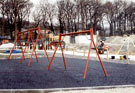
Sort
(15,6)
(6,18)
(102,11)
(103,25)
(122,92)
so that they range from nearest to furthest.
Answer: (122,92) < (15,6) < (6,18) < (102,11) < (103,25)

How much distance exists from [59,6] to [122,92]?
55.3 m

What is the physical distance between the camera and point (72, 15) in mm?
57406

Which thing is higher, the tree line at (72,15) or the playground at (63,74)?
the tree line at (72,15)

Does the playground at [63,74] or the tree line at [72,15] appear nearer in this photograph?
the playground at [63,74]

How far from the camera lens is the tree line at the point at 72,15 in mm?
54250

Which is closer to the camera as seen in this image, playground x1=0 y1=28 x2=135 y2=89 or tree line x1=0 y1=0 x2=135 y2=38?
playground x1=0 y1=28 x2=135 y2=89

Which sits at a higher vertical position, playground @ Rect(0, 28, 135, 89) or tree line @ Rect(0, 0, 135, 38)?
tree line @ Rect(0, 0, 135, 38)

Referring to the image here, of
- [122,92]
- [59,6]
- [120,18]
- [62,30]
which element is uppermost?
[59,6]

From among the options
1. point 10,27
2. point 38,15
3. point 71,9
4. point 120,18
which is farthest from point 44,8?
point 120,18

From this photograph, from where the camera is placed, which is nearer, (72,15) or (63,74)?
(63,74)

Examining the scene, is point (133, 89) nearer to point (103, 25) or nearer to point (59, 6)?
point (59, 6)

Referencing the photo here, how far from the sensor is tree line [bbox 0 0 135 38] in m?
54.2

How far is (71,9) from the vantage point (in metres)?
57.3

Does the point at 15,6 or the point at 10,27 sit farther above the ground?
the point at 15,6
